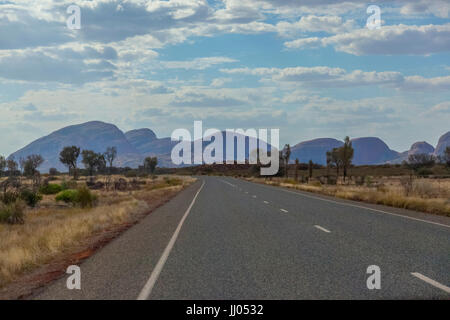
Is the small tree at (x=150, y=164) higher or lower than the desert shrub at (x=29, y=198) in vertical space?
higher

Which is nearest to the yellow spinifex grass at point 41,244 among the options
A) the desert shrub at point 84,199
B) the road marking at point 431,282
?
the road marking at point 431,282

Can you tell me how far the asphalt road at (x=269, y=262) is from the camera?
708 cm

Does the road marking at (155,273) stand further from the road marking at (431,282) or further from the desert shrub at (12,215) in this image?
the desert shrub at (12,215)

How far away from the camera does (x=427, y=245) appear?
11391 millimetres

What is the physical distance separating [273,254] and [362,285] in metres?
Result: 3.04

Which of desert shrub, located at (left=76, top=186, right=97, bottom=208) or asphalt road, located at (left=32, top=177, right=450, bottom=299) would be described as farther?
desert shrub, located at (left=76, top=186, right=97, bottom=208)

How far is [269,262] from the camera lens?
9.30 m

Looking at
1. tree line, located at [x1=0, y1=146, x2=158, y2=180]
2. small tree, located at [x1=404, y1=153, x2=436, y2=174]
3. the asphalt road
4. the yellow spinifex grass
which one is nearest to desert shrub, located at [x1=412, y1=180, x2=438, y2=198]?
the asphalt road

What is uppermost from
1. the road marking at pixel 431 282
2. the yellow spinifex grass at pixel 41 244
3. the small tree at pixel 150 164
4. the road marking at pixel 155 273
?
the small tree at pixel 150 164

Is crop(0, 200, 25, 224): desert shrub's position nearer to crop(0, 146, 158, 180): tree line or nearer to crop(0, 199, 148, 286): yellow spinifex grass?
crop(0, 199, 148, 286): yellow spinifex grass

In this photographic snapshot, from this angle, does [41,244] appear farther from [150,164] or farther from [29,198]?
[150,164]

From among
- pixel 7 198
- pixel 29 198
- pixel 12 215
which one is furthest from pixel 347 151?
pixel 12 215

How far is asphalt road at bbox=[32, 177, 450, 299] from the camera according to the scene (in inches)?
279
